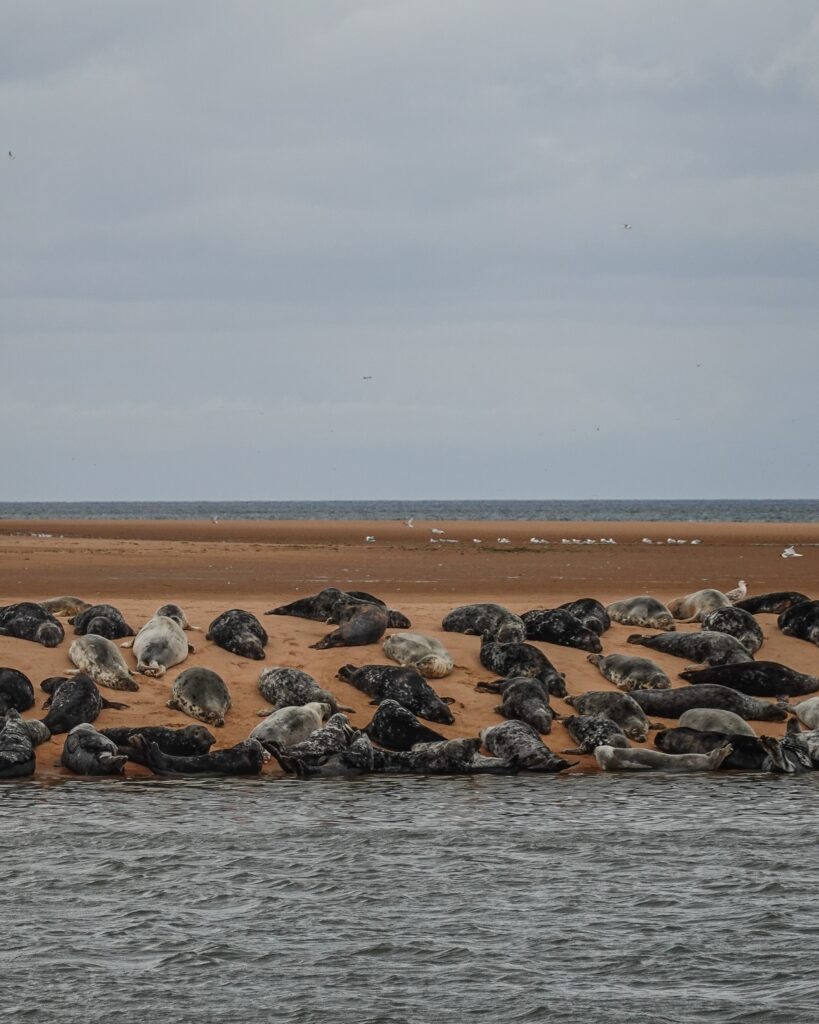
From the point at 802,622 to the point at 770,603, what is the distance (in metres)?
1.73

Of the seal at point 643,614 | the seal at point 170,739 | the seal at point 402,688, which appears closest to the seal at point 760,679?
the seal at point 643,614

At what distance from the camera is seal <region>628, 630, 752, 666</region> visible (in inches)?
711

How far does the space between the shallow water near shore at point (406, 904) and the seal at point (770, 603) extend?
8.99 meters

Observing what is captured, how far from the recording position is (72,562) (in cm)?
3594

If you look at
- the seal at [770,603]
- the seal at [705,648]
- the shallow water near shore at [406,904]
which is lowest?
the shallow water near shore at [406,904]

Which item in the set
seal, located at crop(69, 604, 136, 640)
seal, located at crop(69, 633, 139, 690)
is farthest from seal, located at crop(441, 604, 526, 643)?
seal, located at crop(69, 633, 139, 690)

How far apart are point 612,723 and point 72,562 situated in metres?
24.1

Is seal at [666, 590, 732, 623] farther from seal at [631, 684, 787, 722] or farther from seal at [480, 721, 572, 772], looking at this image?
seal at [480, 721, 572, 772]

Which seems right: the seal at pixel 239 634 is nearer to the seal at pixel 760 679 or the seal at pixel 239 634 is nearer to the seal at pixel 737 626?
the seal at pixel 760 679

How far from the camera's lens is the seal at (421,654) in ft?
55.8

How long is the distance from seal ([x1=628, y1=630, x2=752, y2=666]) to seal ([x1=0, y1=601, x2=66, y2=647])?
27.7 ft

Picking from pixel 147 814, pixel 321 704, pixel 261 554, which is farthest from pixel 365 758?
pixel 261 554

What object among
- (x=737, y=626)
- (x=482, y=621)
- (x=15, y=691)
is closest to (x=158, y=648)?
(x=15, y=691)

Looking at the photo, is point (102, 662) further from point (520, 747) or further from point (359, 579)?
point (359, 579)
